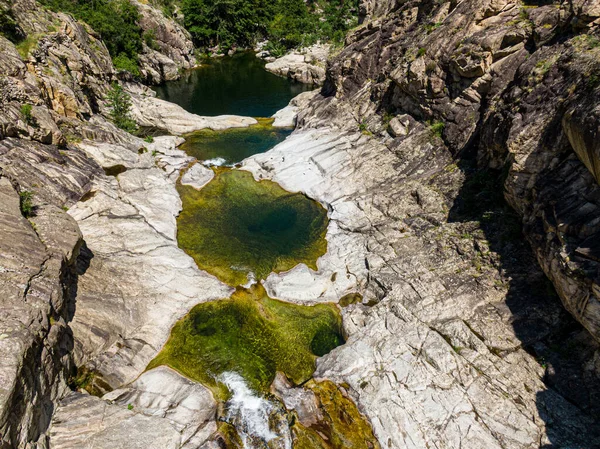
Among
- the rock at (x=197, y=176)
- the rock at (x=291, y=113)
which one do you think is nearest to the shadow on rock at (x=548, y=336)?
the rock at (x=197, y=176)

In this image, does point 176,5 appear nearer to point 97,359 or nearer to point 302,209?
point 302,209

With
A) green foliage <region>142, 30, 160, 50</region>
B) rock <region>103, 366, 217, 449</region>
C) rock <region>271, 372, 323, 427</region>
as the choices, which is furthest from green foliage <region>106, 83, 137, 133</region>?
rock <region>271, 372, 323, 427</region>

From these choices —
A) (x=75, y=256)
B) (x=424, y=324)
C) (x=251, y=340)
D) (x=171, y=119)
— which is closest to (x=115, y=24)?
(x=171, y=119)

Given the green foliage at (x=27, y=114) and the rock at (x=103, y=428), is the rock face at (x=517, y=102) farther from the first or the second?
the green foliage at (x=27, y=114)

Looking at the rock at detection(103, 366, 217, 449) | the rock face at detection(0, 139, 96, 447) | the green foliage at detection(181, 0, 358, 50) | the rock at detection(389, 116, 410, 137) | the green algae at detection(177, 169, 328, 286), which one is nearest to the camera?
the rock face at detection(0, 139, 96, 447)

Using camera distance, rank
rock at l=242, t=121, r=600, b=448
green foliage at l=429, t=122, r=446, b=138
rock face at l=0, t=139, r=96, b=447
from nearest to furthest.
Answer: rock face at l=0, t=139, r=96, b=447 → rock at l=242, t=121, r=600, b=448 → green foliage at l=429, t=122, r=446, b=138

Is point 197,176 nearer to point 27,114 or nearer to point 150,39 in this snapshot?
point 27,114

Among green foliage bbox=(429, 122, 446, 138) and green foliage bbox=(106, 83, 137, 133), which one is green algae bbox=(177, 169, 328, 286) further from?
green foliage bbox=(106, 83, 137, 133)
